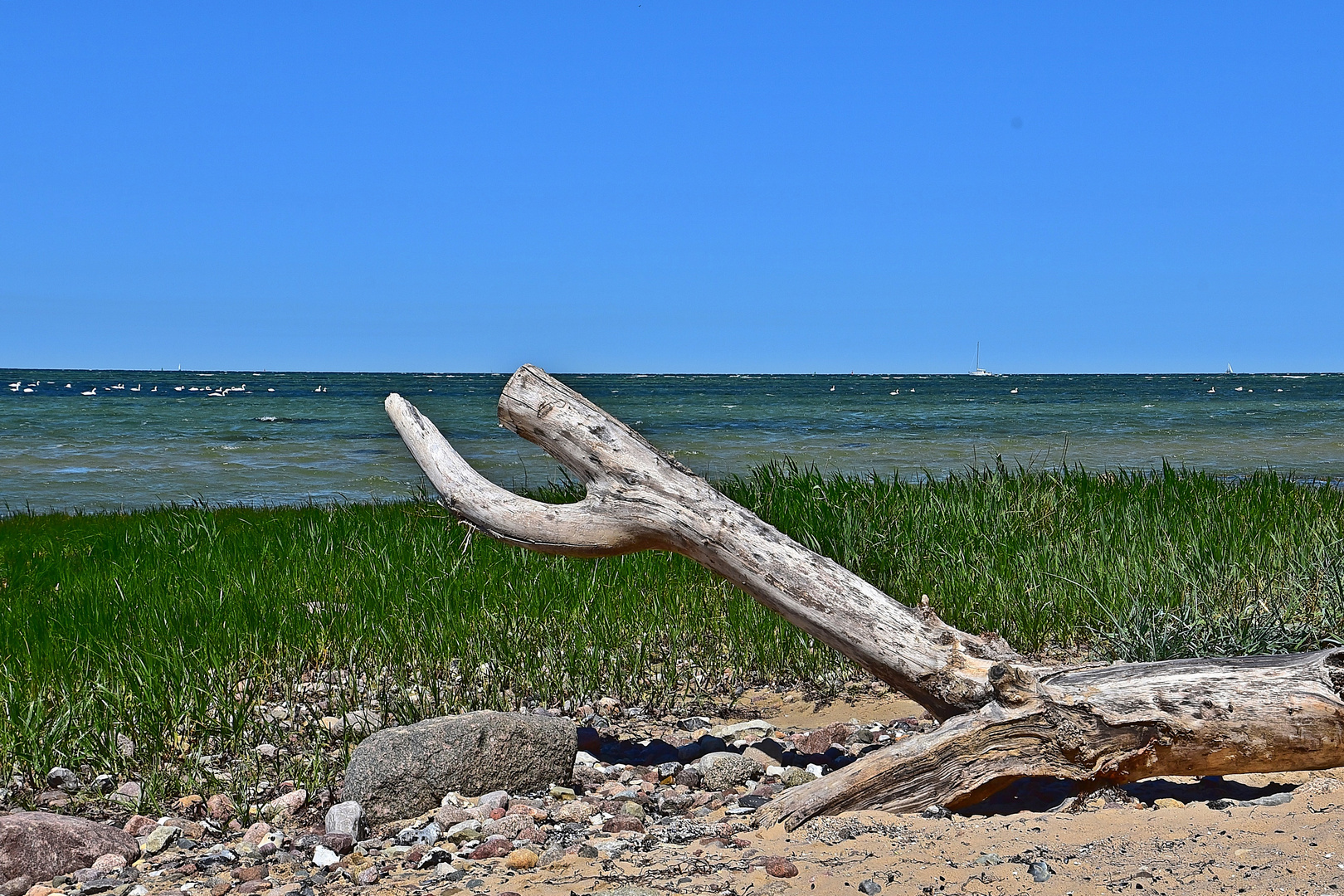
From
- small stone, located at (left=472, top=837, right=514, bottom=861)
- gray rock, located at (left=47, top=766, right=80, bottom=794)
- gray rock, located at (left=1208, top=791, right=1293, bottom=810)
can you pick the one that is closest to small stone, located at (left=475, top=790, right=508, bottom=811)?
small stone, located at (left=472, top=837, right=514, bottom=861)

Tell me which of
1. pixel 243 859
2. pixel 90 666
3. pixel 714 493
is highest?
pixel 714 493

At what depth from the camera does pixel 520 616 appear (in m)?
5.98

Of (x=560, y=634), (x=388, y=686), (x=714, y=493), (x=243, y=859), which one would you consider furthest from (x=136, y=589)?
(x=714, y=493)

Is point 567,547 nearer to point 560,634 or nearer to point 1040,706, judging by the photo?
point 560,634

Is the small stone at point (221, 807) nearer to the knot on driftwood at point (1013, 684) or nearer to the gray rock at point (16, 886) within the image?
the gray rock at point (16, 886)

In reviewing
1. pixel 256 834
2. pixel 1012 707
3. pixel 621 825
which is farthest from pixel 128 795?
pixel 1012 707

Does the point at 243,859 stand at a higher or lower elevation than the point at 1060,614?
lower

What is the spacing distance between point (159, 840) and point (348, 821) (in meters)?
0.78

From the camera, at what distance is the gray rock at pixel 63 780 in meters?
4.46

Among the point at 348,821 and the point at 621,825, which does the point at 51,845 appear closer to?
the point at 348,821

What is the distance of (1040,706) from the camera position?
11.7ft

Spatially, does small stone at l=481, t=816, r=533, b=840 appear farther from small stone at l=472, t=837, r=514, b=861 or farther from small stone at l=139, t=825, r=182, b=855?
small stone at l=139, t=825, r=182, b=855

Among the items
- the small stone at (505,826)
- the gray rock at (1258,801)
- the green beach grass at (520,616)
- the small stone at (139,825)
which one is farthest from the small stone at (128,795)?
the gray rock at (1258,801)

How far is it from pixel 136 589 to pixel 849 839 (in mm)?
5414
